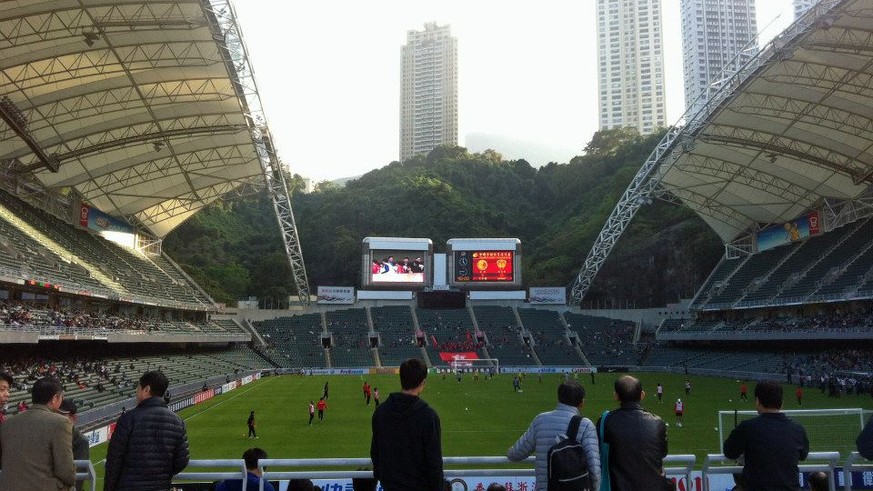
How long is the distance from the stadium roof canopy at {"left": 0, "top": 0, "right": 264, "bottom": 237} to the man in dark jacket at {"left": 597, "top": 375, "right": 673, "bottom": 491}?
27.7 m

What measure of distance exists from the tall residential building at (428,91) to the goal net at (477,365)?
12448 centimetres

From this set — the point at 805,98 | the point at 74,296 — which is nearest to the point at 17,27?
the point at 74,296

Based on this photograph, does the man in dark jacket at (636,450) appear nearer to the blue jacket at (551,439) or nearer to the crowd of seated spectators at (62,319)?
the blue jacket at (551,439)

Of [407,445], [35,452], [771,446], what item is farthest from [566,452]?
[35,452]

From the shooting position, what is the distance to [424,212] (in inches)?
3728

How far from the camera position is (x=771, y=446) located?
15.6 feet

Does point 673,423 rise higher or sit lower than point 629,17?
lower

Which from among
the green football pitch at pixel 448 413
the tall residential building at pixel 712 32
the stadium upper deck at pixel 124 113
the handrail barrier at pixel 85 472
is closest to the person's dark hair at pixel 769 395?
the handrail barrier at pixel 85 472

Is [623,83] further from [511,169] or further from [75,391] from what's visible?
[75,391]

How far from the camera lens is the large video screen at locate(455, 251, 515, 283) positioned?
65562 mm

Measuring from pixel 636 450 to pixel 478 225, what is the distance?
88277 mm

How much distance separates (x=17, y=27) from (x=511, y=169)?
89.3 metres

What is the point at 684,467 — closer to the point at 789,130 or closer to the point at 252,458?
the point at 252,458

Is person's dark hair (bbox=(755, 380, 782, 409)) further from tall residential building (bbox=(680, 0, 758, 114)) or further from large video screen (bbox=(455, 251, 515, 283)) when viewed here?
tall residential building (bbox=(680, 0, 758, 114))
